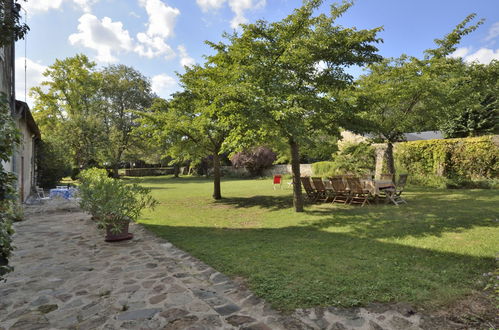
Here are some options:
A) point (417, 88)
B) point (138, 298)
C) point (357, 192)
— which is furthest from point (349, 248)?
point (417, 88)

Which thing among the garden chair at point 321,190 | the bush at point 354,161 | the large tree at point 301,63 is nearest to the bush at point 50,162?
the large tree at point 301,63

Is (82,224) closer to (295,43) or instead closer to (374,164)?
(295,43)

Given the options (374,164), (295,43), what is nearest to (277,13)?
(295,43)

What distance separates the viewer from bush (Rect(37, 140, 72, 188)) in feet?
63.4

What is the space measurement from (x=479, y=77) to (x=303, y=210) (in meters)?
11.9

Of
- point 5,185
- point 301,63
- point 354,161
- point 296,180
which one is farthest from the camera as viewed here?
point 354,161

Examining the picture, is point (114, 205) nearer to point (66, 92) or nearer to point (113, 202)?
point (113, 202)

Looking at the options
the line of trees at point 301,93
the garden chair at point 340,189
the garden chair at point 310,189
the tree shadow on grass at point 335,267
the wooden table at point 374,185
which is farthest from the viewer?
the garden chair at point 310,189

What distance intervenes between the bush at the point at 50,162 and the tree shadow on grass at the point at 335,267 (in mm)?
17806

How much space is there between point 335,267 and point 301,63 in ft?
19.7

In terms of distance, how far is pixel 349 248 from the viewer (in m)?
5.41

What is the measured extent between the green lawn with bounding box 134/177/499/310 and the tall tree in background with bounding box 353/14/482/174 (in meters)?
4.66

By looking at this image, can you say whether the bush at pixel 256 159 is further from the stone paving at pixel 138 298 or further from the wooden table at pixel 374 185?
the stone paving at pixel 138 298

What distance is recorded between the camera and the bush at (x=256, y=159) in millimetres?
29717
